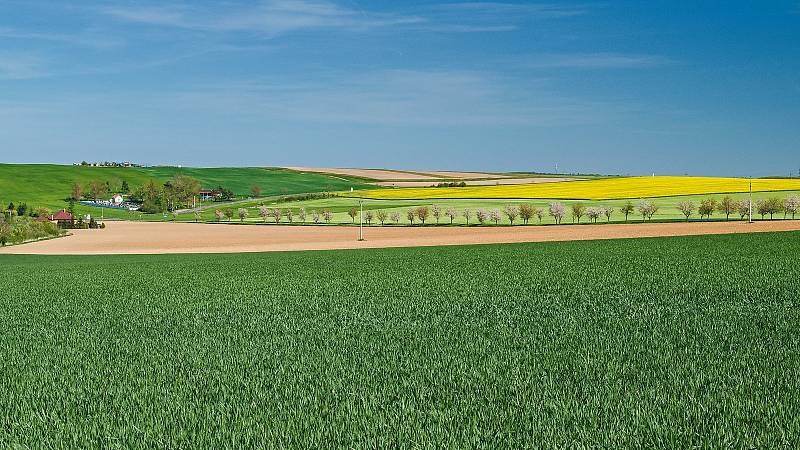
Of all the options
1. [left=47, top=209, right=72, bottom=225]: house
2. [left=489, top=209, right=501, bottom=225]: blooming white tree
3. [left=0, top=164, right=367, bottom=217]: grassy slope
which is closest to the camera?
[left=489, top=209, right=501, bottom=225]: blooming white tree

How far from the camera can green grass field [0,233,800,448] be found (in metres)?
8.45

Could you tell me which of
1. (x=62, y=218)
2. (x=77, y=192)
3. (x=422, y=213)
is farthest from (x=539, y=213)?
(x=77, y=192)

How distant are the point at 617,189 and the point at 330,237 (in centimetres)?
4899

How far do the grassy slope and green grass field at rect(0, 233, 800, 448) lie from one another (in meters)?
131

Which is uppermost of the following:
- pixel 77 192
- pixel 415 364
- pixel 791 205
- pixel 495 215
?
pixel 77 192

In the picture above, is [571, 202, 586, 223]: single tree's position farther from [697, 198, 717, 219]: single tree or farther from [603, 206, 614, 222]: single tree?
Result: [697, 198, 717, 219]: single tree

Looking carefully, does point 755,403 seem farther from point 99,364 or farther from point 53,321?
point 53,321

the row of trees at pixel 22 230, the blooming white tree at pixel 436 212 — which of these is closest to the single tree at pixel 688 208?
the blooming white tree at pixel 436 212

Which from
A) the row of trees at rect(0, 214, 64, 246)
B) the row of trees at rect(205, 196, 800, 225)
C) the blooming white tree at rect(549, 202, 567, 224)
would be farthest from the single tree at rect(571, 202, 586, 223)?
the row of trees at rect(0, 214, 64, 246)

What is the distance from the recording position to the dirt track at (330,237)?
189 ft

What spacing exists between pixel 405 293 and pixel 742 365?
10840 millimetres

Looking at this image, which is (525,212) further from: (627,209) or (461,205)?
(461,205)

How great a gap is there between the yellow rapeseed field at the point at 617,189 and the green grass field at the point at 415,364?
74.7m

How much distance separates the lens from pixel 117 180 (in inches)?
6639
